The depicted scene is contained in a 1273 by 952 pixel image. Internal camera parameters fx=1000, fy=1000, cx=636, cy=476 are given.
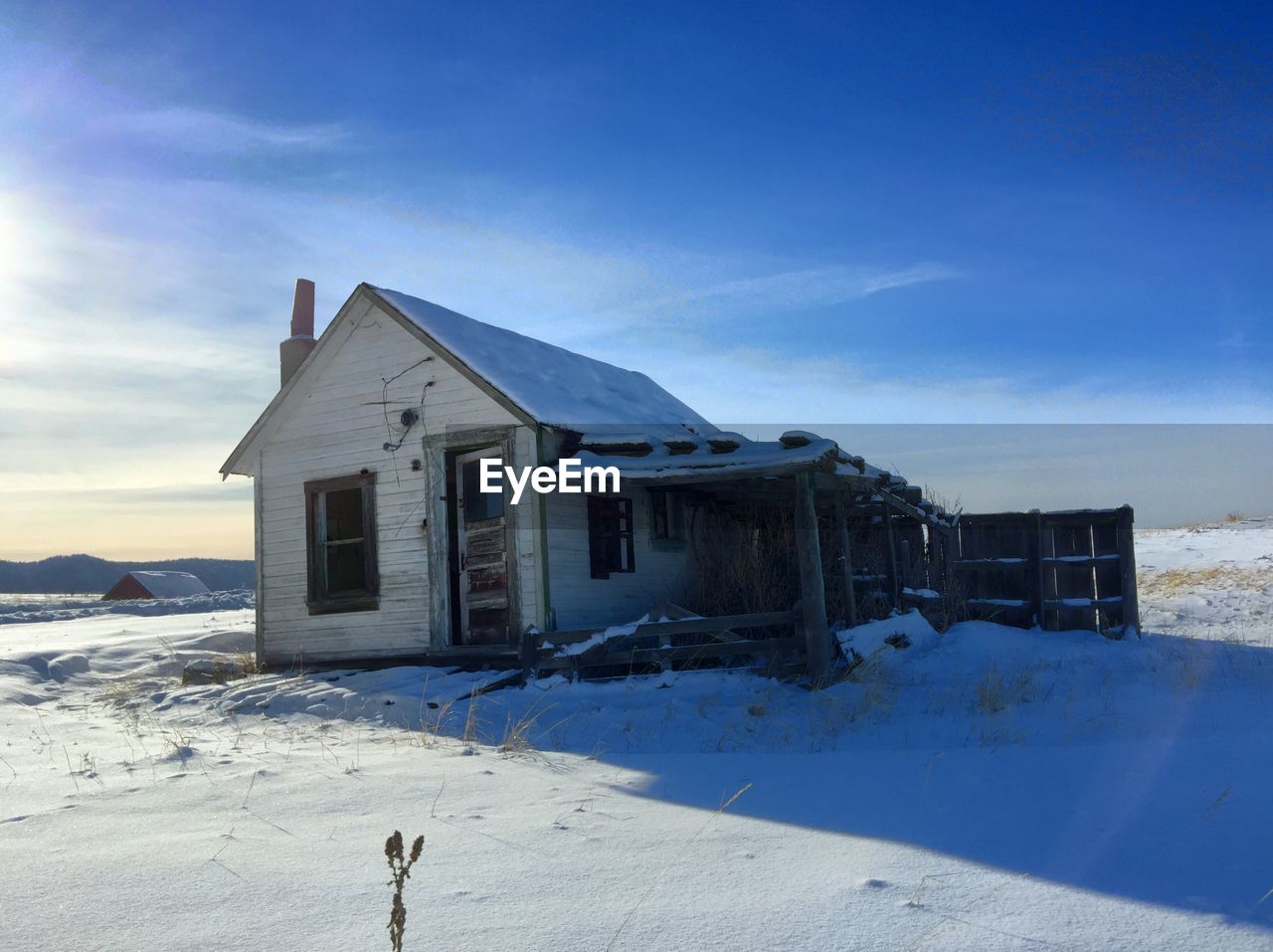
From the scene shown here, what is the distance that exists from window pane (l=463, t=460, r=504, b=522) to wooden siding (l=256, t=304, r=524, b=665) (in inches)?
13.6

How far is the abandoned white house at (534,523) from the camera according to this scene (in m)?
11.3

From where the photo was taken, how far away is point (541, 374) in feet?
43.5

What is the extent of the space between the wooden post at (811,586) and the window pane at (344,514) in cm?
673

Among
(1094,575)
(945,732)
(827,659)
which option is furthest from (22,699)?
(1094,575)

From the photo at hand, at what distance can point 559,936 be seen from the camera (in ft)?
9.46

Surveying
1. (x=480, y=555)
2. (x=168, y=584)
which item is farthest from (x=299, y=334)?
(x=168, y=584)

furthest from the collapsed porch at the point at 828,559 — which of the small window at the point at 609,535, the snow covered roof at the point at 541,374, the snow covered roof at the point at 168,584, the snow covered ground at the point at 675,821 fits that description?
the snow covered roof at the point at 168,584

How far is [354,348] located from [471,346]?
168 cm

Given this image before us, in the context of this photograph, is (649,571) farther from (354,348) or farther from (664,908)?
(664,908)

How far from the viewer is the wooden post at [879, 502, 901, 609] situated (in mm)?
13725

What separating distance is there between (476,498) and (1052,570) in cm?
793

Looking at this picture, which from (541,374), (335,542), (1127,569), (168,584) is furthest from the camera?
(168,584)

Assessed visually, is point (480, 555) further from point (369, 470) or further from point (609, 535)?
point (369, 470)

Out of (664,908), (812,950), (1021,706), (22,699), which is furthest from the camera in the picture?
(22,699)
